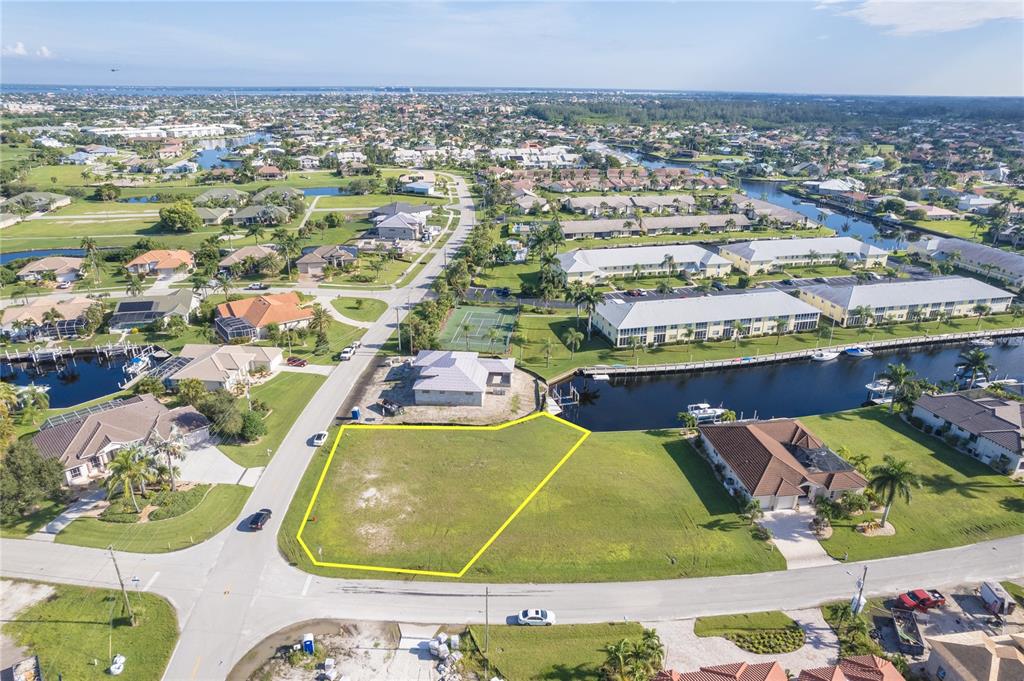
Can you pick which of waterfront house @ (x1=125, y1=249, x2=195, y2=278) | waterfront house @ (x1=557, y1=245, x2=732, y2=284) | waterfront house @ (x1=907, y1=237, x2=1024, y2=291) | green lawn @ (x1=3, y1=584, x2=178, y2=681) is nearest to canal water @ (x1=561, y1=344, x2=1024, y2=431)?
waterfront house @ (x1=907, y1=237, x2=1024, y2=291)

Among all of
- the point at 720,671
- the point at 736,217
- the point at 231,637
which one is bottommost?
the point at 231,637

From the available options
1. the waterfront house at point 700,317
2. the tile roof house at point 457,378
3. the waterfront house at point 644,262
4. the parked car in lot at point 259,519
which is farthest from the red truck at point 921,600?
the waterfront house at point 644,262

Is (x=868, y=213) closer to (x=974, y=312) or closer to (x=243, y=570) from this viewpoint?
(x=974, y=312)

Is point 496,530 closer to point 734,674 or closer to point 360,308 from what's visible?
point 734,674

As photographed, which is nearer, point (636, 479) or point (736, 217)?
point (636, 479)

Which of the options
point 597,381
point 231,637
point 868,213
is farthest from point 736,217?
point 231,637

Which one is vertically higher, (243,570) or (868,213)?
(868,213)

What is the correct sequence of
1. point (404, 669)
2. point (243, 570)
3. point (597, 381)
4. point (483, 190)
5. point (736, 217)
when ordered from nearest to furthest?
point (404, 669) → point (243, 570) → point (597, 381) → point (736, 217) → point (483, 190)
